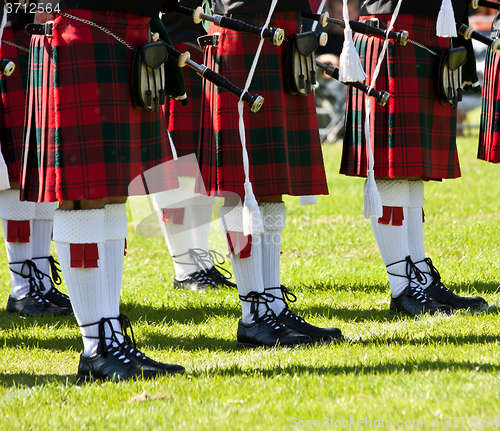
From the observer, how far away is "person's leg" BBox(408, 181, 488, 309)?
2789 millimetres

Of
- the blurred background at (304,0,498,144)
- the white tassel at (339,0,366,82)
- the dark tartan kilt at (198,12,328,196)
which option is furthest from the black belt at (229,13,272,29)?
the blurred background at (304,0,498,144)

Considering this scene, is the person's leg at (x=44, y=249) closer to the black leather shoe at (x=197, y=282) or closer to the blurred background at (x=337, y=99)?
the black leather shoe at (x=197, y=282)

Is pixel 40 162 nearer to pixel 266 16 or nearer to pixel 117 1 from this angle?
pixel 117 1

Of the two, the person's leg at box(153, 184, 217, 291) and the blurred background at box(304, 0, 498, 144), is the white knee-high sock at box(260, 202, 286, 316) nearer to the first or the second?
the person's leg at box(153, 184, 217, 291)

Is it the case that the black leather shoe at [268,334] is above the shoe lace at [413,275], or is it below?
below

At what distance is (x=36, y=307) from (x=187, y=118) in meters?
1.18

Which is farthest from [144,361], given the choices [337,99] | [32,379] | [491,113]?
[337,99]

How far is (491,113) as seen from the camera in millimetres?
3170

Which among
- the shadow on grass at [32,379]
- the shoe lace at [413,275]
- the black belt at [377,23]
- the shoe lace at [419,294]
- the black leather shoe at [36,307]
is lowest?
the shadow on grass at [32,379]

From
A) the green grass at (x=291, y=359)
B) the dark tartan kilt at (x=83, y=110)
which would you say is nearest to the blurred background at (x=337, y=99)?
the green grass at (x=291, y=359)

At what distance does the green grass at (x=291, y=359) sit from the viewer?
168 centimetres

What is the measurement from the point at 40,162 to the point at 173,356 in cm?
85

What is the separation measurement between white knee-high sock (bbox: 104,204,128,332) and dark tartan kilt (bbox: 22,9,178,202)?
91 mm

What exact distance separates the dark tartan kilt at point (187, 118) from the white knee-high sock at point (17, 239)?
0.78 metres
